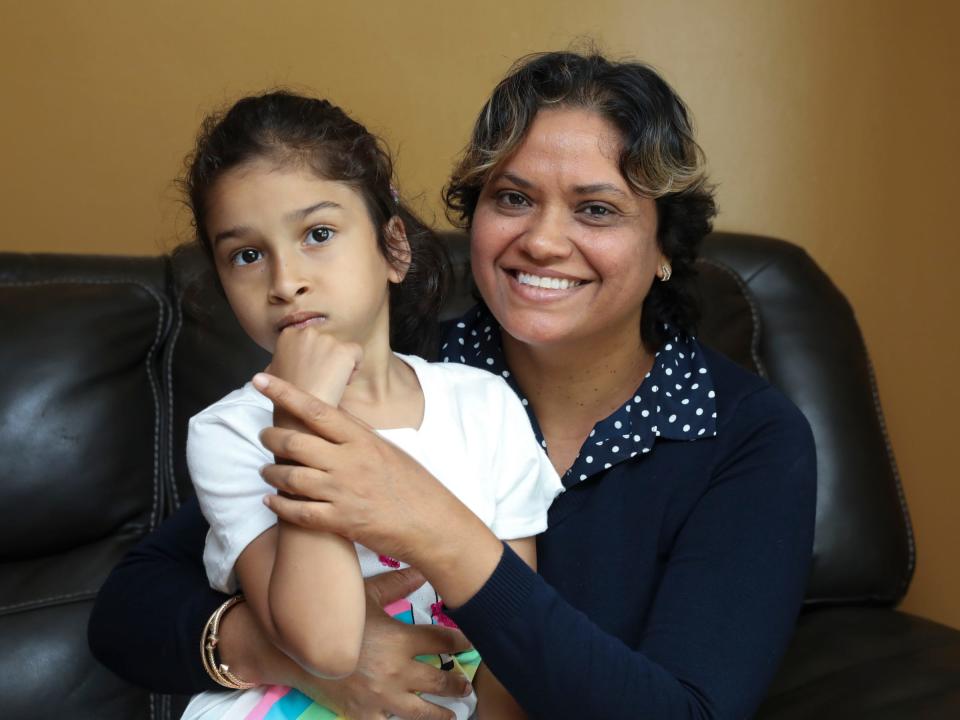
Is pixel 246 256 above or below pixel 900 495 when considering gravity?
→ above

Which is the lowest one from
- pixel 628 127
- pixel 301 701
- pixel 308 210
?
pixel 301 701

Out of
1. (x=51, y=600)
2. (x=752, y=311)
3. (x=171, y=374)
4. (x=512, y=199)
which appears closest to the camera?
(x=512, y=199)

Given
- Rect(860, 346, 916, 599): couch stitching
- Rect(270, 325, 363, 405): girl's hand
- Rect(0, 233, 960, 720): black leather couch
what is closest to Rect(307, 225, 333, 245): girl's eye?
Rect(270, 325, 363, 405): girl's hand

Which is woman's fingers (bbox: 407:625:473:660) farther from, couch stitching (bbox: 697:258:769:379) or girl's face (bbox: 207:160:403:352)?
couch stitching (bbox: 697:258:769:379)

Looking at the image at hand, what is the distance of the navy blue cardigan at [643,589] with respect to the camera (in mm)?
1233

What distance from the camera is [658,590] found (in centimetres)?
147

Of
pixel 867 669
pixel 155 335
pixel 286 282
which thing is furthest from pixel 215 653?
pixel 867 669

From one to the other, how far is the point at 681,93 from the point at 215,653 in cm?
164

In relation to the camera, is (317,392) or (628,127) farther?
(628,127)

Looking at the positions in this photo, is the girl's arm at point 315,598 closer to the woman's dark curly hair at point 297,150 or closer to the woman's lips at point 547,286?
the woman's dark curly hair at point 297,150

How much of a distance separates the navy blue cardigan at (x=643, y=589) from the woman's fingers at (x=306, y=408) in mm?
222

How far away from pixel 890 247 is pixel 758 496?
119cm

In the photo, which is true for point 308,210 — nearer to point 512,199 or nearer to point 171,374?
point 512,199

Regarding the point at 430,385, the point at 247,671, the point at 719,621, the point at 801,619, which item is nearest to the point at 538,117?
the point at 430,385
